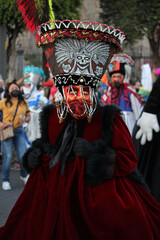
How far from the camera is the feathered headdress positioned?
11.8 feet

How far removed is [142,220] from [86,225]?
1.42ft

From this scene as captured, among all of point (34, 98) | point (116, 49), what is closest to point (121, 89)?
point (34, 98)

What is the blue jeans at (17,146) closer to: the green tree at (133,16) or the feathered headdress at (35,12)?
the feathered headdress at (35,12)

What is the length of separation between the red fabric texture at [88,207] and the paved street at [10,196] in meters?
1.60

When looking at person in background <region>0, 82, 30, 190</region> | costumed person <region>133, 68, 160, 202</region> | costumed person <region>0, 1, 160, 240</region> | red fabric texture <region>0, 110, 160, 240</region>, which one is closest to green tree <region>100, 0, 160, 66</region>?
person in background <region>0, 82, 30, 190</region>

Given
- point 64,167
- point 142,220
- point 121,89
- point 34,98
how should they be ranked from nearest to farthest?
point 142,220, point 64,167, point 121,89, point 34,98

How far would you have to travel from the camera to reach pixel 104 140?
3170 mm

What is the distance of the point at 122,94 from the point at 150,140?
7.89 ft

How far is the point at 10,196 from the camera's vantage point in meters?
6.18

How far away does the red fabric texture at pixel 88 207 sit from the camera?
3.00 m

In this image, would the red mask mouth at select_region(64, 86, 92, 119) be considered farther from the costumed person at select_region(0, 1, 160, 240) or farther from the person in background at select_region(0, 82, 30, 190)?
the person in background at select_region(0, 82, 30, 190)

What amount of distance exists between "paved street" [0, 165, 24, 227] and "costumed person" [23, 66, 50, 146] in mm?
776

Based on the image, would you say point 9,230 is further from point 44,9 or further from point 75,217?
point 44,9

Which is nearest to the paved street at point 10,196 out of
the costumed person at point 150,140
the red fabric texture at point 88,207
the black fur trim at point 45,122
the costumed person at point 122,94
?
the red fabric texture at point 88,207
